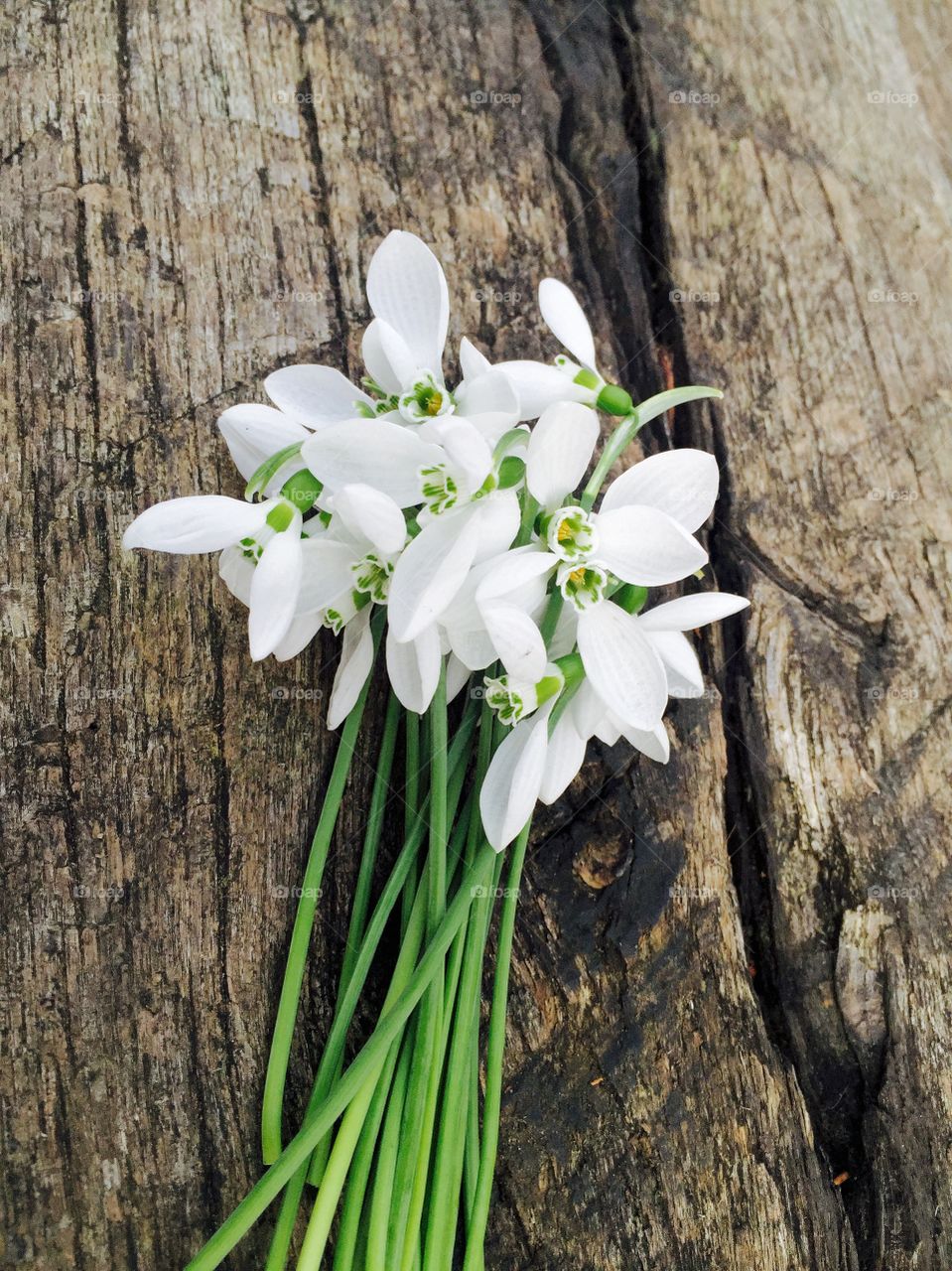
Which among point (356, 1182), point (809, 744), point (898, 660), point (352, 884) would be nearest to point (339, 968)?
point (352, 884)

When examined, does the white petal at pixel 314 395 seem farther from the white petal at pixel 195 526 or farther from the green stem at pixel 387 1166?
the green stem at pixel 387 1166

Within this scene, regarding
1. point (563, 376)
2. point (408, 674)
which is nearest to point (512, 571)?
point (408, 674)

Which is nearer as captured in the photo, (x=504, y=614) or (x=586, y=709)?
(x=504, y=614)

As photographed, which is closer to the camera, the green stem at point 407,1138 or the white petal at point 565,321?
the green stem at point 407,1138

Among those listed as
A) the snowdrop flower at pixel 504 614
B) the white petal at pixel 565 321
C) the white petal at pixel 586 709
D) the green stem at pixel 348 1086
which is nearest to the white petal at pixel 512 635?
the snowdrop flower at pixel 504 614

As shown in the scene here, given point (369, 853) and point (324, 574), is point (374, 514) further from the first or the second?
point (369, 853)

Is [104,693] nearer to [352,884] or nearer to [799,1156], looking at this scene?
[352,884]

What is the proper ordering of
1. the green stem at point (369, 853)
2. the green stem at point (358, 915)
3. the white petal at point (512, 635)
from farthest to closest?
the green stem at point (369, 853), the green stem at point (358, 915), the white petal at point (512, 635)
